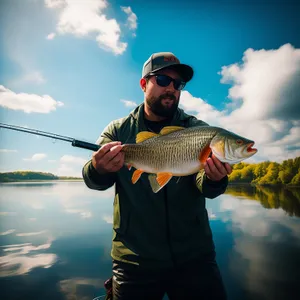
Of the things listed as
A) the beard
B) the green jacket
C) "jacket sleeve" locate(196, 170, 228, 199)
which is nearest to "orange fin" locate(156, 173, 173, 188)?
the green jacket

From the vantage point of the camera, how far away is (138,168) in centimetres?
323

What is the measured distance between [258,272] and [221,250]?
384cm

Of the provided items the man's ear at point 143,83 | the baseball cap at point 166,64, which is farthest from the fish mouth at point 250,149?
the man's ear at point 143,83

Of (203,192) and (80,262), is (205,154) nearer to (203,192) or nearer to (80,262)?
(203,192)

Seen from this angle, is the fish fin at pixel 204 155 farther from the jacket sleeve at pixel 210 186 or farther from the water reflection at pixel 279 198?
the water reflection at pixel 279 198

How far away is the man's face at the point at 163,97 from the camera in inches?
151

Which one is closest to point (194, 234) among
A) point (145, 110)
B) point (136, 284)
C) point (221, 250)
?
point (136, 284)

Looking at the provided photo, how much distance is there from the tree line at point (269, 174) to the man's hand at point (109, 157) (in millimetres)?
81666

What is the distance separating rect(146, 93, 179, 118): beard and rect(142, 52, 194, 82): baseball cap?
1.70 feet

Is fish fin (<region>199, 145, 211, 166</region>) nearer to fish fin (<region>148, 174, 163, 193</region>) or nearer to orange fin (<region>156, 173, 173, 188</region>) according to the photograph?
orange fin (<region>156, 173, 173, 188</region>)

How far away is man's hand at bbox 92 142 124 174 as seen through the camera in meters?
3.09

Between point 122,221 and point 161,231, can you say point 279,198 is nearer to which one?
point 161,231

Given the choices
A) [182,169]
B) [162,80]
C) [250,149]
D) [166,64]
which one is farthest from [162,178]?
[166,64]

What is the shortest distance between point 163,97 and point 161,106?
17 cm
